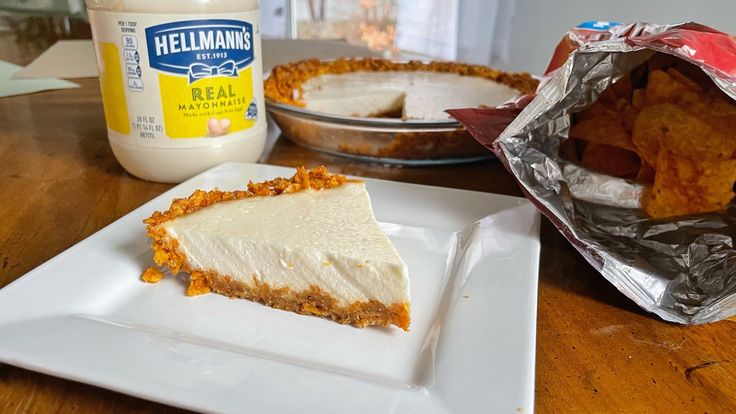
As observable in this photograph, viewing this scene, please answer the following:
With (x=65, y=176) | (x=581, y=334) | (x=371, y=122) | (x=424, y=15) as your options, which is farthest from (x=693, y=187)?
(x=424, y=15)

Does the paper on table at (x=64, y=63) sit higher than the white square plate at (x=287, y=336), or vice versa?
the white square plate at (x=287, y=336)

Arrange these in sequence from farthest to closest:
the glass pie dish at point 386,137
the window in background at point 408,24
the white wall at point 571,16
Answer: the window in background at point 408,24, the white wall at point 571,16, the glass pie dish at point 386,137

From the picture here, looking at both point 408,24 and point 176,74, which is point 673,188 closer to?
point 176,74

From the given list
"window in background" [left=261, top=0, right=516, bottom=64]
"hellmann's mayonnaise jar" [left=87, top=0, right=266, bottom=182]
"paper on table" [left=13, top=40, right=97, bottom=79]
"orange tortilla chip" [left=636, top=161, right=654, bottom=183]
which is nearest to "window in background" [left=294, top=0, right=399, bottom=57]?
"window in background" [left=261, top=0, right=516, bottom=64]

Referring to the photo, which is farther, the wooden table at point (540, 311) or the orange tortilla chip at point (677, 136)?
the orange tortilla chip at point (677, 136)

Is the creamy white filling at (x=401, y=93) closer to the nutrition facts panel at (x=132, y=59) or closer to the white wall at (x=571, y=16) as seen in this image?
the nutrition facts panel at (x=132, y=59)

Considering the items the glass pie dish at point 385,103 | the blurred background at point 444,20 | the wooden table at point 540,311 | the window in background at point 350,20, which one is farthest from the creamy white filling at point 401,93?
the window in background at point 350,20
